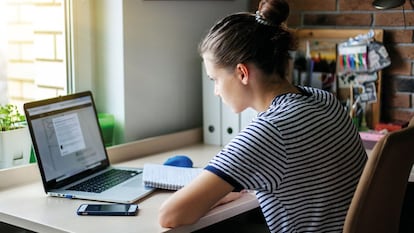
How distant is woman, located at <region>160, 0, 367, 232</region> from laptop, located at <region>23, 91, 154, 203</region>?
0.38 meters

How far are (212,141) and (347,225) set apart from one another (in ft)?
4.02

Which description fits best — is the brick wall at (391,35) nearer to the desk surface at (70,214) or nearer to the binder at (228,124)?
the binder at (228,124)

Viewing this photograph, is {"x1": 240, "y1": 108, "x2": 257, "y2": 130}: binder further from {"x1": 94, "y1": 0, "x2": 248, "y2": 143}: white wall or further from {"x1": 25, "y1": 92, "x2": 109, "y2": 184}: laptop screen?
{"x1": 25, "y1": 92, "x2": 109, "y2": 184}: laptop screen

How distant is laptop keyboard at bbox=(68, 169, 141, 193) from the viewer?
2002 mm

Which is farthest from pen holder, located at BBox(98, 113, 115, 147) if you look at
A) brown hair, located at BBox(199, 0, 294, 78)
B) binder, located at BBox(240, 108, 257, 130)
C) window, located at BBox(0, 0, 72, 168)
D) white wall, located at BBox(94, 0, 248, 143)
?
brown hair, located at BBox(199, 0, 294, 78)

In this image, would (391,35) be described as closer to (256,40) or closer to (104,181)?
(256,40)

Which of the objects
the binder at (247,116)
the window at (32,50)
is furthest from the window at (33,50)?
the binder at (247,116)

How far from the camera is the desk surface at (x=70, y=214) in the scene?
167 cm

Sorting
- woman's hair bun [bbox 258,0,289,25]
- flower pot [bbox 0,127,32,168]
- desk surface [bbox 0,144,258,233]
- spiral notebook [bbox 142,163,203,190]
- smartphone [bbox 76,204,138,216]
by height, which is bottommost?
desk surface [bbox 0,144,258,233]

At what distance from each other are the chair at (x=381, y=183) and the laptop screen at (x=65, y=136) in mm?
906

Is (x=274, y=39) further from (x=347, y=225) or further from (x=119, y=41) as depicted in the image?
(x=119, y=41)

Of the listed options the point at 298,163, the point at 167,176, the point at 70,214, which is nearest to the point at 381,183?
the point at 298,163

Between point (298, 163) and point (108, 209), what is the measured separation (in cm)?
53

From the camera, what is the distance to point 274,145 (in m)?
1.58
